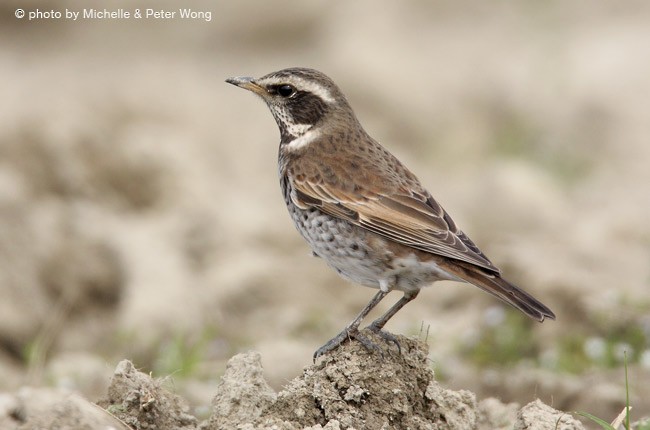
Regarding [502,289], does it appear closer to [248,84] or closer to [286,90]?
[286,90]

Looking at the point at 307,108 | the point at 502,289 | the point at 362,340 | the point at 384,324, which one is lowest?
the point at 362,340

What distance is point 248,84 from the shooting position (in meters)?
7.48

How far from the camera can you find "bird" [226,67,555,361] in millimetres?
6285

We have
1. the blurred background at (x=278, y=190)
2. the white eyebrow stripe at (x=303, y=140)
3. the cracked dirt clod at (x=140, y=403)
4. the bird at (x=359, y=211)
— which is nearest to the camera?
the cracked dirt clod at (x=140, y=403)

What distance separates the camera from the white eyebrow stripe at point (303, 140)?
739 centimetres

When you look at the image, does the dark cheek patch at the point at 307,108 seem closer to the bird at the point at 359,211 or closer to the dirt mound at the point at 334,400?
the bird at the point at 359,211

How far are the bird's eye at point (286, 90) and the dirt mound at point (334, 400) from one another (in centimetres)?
215

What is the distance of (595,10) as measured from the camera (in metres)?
18.0

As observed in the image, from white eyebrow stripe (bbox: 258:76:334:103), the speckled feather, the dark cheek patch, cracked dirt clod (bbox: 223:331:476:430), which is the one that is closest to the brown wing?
the speckled feather

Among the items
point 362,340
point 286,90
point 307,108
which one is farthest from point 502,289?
point 286,90

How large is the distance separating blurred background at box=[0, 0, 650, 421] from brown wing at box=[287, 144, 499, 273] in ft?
4.08

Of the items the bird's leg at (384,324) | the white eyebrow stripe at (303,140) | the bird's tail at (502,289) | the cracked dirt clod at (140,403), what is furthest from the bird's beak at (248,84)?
the cracked dirt clod at (140,403)

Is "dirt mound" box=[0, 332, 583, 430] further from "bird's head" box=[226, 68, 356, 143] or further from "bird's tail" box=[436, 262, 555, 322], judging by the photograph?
"bird's head" box=[226, 68, 356, 143]

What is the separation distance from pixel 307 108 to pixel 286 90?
0.18 meters
